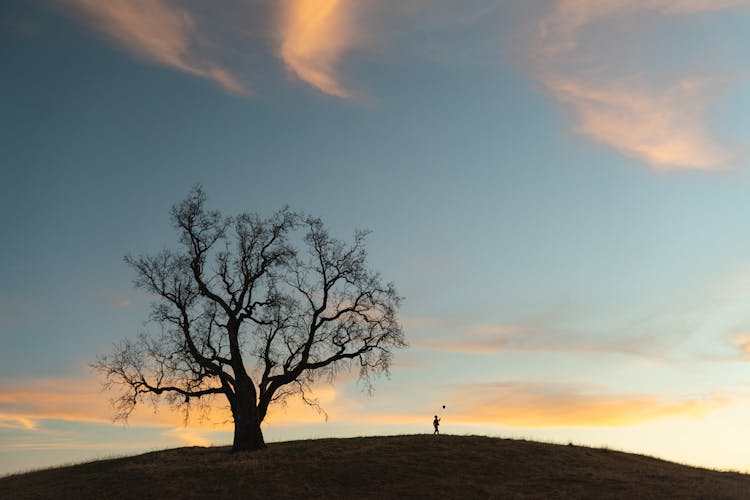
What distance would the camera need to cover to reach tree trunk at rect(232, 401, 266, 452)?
4316 cm

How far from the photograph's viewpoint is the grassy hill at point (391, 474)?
33.2 meters

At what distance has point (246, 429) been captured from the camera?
43.4 m

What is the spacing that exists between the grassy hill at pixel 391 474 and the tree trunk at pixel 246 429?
3.75 feet

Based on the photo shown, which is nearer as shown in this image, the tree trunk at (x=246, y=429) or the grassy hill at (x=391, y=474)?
the grassy hill at (x=391, y=474)

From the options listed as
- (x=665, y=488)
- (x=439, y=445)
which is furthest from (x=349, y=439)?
(x=665, y=488)

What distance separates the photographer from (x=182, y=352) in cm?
4472

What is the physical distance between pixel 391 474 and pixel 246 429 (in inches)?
477

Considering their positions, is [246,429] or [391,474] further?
[246,429]

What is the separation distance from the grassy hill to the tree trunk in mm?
1143

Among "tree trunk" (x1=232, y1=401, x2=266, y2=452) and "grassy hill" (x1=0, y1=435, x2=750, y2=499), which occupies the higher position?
"tree trunk" (x1=232, y1=401, x2=266, y2=452)

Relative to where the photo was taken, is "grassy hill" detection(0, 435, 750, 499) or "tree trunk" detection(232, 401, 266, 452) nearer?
"grassy hill" detection(0, 435, 750, 499)

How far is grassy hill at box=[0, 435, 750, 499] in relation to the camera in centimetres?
3319

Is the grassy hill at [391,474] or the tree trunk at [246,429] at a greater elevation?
the tree trunk at [246,429]

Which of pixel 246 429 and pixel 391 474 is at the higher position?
pixel 246 429
